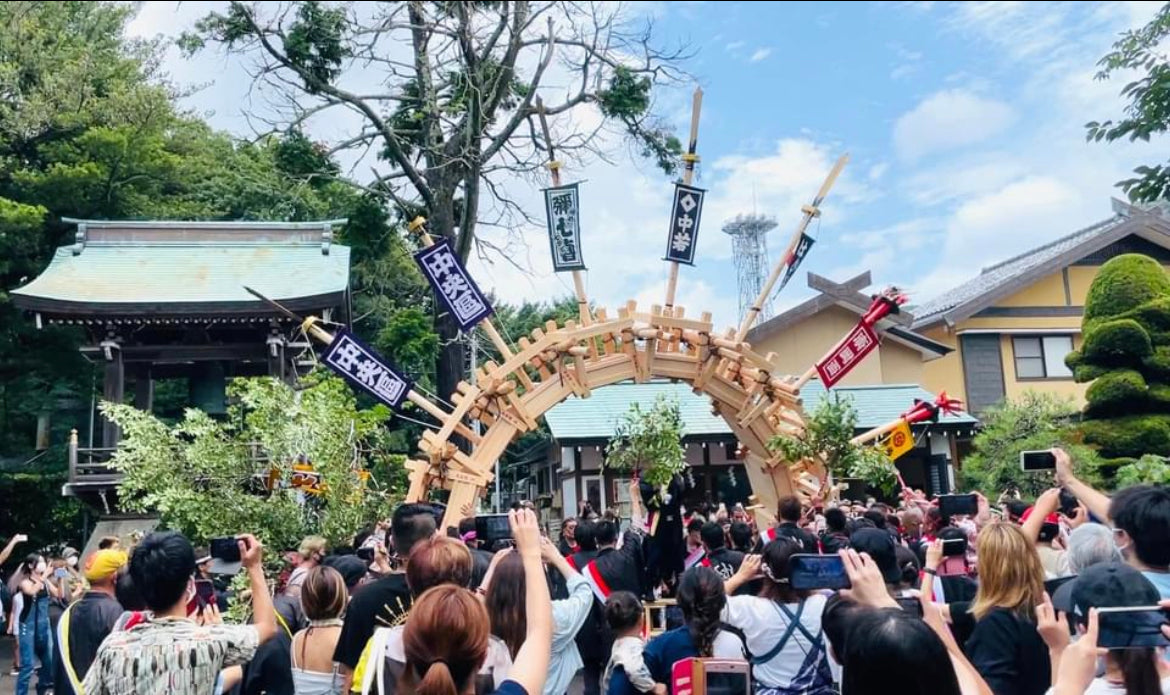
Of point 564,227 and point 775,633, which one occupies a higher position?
point 564,227

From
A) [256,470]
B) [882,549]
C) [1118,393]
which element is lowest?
[882,549]

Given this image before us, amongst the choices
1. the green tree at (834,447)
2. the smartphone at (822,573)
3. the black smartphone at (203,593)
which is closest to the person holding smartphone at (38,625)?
the black smartphone at (203,593)

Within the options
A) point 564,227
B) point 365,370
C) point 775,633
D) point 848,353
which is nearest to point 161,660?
point 775,633

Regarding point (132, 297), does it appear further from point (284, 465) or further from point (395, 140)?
point (284, 465)

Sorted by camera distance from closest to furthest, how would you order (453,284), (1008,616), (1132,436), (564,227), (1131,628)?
(1131,628), (1008,616), (453,284), (564,227), (1132,436)

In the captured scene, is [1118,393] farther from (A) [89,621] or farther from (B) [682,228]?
(A) [89,621]

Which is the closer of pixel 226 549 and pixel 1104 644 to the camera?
pixel 1104 644

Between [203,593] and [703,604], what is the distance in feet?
7.71

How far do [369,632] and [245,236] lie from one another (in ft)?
53.8

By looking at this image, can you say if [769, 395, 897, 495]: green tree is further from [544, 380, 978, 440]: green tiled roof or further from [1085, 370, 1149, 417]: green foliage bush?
[544, 380, 978, 440]: green tiled roof

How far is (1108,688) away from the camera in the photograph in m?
2.53

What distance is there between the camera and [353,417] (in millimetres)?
11281

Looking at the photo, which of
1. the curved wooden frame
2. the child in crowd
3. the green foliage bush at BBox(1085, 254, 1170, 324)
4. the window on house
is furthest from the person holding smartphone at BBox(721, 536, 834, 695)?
the window on house

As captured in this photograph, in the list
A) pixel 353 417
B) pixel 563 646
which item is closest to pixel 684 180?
pixel 353 417
